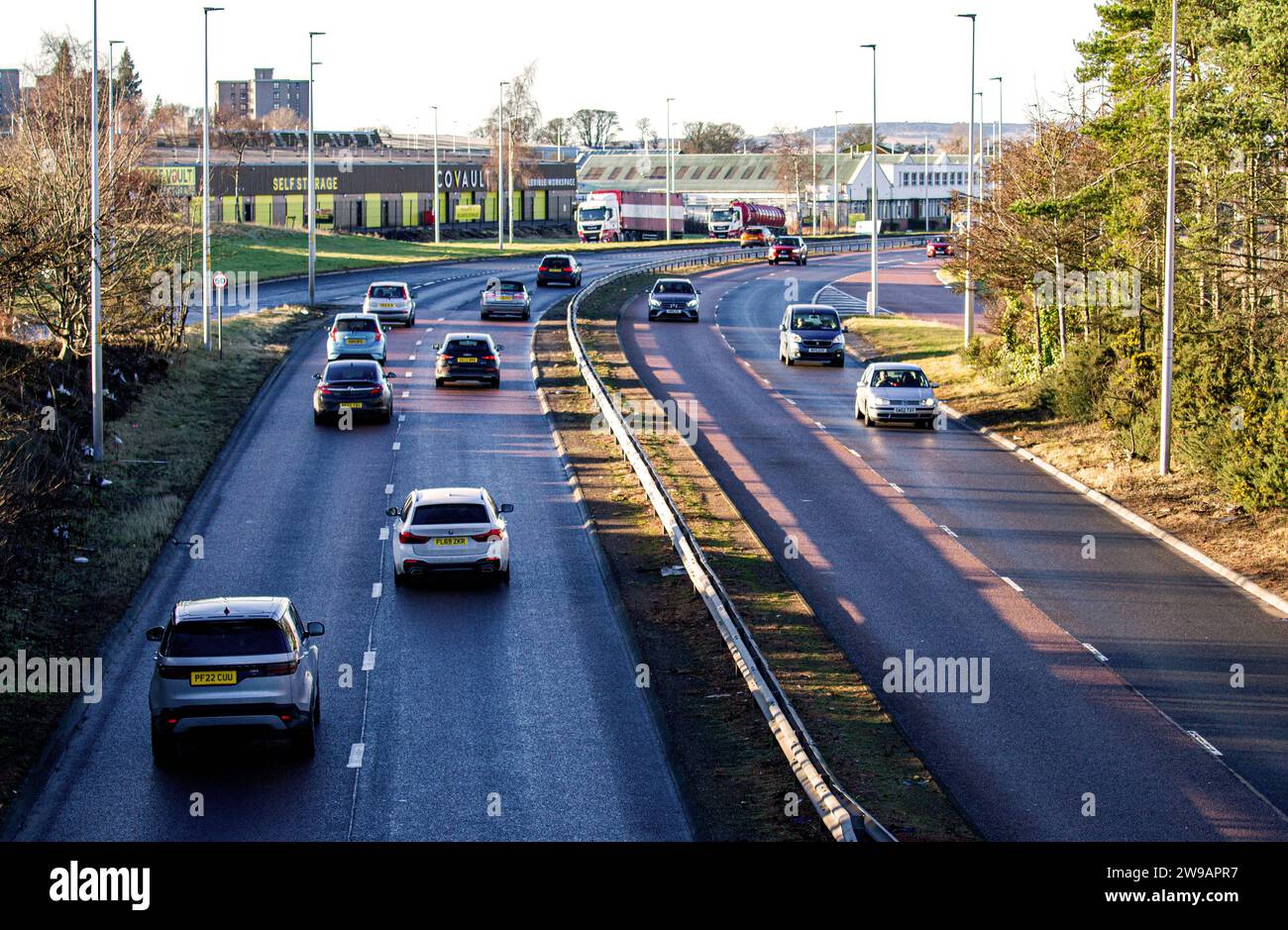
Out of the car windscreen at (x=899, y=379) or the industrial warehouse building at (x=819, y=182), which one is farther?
the industrial warehouse building at (x=819, y=182)

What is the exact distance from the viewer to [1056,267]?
4094 centimetres

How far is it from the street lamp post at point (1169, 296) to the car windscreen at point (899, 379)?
817 cm

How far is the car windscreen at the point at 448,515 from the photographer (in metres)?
22.7

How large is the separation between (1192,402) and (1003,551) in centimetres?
767

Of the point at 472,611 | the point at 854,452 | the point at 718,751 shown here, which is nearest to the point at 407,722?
the point at 718,751

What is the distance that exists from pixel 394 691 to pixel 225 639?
3138mm

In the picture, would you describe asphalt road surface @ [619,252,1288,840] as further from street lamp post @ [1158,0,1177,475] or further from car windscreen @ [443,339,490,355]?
car windscreen @ [443,339,490,355]

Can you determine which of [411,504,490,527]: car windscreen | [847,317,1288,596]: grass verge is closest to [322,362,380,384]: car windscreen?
[411,504,490,527]: car windscreen

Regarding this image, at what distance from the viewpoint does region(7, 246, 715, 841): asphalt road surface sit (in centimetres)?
1426

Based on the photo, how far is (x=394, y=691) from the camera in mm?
18078

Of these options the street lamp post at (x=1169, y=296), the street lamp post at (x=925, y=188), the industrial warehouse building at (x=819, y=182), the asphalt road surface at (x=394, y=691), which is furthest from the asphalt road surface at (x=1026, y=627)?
the street lamp post at (x=925, y=188)

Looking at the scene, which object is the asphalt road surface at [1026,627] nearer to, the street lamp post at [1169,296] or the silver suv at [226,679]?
the street lamp post at [1169,296]

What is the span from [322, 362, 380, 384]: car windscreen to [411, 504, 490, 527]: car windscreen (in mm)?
14647
